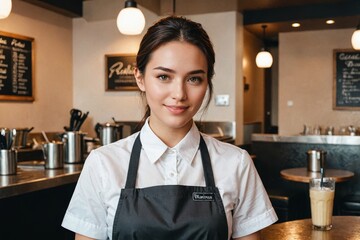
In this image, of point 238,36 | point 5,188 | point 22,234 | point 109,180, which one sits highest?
point 238,36

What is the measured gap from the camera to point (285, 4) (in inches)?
233

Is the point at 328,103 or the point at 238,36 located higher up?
the point at 238,36

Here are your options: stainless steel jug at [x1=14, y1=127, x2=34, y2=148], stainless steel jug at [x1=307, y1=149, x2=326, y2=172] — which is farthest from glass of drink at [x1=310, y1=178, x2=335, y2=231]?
stainless steel jug at [x1=14, y1=127, x2=34, y2=148]

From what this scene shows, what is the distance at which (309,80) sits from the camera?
7.74 meters

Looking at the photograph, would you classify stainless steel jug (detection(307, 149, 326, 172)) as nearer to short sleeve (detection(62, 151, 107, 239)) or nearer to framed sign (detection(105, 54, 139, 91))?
framed sign (detection(105, 54, 139, 91))

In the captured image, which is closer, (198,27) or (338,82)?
(198,27)

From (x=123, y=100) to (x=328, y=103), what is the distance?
3.67m

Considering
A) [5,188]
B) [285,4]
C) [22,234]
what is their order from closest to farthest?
[5,188], [22,234], [285,4]

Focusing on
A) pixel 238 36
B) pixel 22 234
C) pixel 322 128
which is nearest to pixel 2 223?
pixel 22 234

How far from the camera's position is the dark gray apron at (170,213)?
47.3 inches

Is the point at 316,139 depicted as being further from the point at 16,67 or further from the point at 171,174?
the point at 171,174

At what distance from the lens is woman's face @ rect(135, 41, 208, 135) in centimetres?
122

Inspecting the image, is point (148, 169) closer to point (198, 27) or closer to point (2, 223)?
point (198, 27)

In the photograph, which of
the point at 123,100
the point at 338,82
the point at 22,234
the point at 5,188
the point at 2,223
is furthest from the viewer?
the point at 338,82
